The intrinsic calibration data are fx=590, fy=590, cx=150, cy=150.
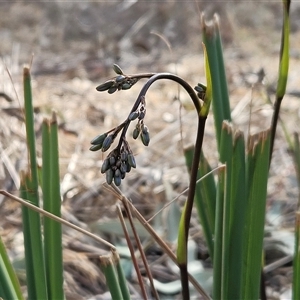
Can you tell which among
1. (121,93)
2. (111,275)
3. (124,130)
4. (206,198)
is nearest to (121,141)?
(124,130)

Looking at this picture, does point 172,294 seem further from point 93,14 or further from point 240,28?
point 93,14

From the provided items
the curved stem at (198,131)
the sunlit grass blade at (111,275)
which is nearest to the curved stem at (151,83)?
the curved stem at (198,131)

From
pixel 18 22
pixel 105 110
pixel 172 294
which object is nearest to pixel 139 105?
pixel 172 294

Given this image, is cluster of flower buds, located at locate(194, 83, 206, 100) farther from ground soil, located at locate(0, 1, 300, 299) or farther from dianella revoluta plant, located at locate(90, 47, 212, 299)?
ground soil, located at locate(0, 1, 300, 299)

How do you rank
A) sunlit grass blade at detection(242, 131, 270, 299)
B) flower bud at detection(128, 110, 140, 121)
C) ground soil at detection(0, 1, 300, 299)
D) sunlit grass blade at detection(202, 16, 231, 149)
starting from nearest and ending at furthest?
1. flower bud at detection(128, 110, 140, 121)
2. sunlit grass blade at detection(242, 131, 270, 299)
3. sunlit grass blade at detection(202, 16, 231, 149)
4. ground soil at detection(0, 1, 300, 299)

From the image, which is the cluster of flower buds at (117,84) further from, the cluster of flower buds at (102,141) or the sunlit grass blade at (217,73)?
the sunlit grass blade at (217,73)

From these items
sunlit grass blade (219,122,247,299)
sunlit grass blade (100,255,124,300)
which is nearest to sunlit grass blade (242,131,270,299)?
sunlit grass blade (219,122,247,299)

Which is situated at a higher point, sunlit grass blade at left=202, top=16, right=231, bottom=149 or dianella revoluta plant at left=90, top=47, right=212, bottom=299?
sunlit grass blade at left=202, top=16, right=231, bottom=149

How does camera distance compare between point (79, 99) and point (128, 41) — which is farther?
point (128, 41)
